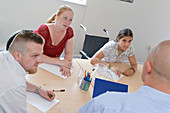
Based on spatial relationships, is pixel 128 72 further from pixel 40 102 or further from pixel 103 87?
pixel 40 102

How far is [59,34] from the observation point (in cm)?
205

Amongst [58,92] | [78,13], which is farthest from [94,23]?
[58,92]

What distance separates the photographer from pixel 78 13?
315 cm

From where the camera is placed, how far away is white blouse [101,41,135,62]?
2.21 metres

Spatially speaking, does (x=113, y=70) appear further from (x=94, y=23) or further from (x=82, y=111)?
(x=94, y=23)

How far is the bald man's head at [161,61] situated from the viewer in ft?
2.44

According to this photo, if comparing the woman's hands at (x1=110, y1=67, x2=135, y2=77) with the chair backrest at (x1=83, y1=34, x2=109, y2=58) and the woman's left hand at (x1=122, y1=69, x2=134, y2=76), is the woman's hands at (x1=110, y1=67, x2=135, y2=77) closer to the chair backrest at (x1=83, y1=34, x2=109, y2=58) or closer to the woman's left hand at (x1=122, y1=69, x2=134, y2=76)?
the woman's left hand at (x1=122, y1=69, x2=134, y2=76)

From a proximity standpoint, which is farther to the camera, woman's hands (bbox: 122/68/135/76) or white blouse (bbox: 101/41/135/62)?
white blouse (bbox: 101/41/135/62)

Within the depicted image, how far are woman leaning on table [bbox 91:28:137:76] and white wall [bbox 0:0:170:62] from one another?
1199 mm

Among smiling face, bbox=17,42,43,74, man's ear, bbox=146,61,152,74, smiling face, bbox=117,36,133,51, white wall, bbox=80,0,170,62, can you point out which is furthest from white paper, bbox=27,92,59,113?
white wall, bbox=80,0,170,62

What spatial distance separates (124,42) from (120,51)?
7.8 inches

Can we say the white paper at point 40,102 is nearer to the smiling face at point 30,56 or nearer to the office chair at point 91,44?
the smiling face at point 30,56

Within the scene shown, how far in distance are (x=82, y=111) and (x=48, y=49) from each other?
1242 millimetres

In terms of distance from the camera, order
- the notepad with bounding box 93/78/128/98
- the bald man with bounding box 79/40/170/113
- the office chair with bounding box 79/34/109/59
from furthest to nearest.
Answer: the office chair with bounding box 79/34/109/59 < the notepad with bounding box 93/78/128/98 < the bald man with bounding box 79/40/170/113
